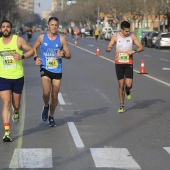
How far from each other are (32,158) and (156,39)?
44.6m

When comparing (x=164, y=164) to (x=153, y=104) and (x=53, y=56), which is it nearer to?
(x=53, y=56)

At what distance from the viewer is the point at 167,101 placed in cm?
1374

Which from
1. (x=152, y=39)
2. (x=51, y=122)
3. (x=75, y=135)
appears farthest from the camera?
(x=152, y=39)

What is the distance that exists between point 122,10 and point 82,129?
266 feet

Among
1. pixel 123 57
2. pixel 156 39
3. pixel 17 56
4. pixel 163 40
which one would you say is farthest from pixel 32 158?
pixel 156 39

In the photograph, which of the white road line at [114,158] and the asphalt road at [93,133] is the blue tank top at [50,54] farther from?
the white road line at [114,158]

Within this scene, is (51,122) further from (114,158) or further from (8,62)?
(114,158)

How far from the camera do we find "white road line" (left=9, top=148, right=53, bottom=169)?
7.01 m

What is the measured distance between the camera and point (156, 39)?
51.1m

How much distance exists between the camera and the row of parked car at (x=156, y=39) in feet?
159

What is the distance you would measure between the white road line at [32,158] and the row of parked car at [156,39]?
41.0 metres

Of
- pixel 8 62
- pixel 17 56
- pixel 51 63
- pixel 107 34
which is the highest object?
pixel 17 56

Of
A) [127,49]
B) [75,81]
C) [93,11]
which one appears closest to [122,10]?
[93,11]

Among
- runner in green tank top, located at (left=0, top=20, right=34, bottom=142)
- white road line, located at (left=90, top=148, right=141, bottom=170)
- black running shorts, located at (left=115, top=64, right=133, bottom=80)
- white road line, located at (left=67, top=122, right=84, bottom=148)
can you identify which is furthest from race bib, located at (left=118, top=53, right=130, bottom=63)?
white road line, located at (left=90, top=148, right=141, bottom=170)
